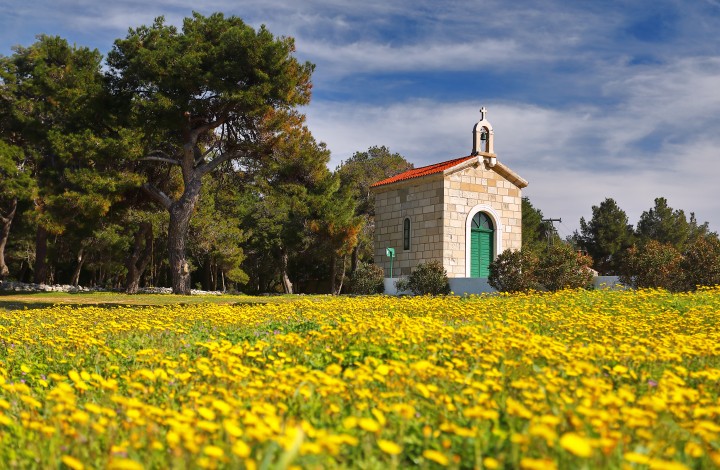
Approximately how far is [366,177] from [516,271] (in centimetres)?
2152

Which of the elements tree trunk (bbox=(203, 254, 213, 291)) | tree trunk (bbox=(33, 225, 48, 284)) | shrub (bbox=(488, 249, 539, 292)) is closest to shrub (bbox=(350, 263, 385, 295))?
shrub (bbox=(488, 249, 539, 292))

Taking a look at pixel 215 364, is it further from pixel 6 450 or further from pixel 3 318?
pixel 3 318

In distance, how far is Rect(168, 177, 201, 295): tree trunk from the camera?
24.2 m

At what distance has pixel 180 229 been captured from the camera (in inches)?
957

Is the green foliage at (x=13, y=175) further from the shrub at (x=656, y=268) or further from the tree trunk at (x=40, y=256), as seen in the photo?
the shrub at (x=656, y=268)

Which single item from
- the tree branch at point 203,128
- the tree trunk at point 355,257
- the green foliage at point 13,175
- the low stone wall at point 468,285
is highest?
the tree branch at point 203,128

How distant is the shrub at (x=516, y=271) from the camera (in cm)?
1978

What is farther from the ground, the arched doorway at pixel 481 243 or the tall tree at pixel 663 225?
the tall tree at pixel 663 225

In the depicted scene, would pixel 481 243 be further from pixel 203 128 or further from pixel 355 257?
pixel 355 257

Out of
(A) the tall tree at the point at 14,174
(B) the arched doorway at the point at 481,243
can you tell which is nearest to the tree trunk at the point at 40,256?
(A) the tall tree at the point at 14,174

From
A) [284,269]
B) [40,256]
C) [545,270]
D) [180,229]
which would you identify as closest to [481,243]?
[545,270]

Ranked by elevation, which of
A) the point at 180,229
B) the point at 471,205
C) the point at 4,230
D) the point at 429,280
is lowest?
the point at 429,280

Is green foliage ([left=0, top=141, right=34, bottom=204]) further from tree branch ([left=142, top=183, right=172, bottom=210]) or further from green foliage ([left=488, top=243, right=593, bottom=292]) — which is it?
green foliage ([left=488, top=243, right=593, bottom=292])

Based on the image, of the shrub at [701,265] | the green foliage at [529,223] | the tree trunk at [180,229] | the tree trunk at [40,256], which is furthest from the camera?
the green foliage at [529,223]
